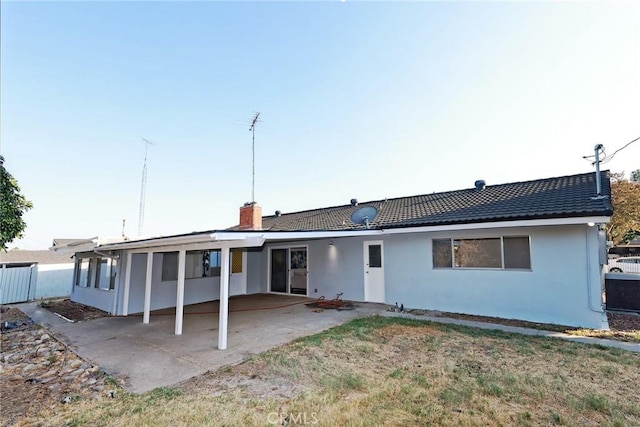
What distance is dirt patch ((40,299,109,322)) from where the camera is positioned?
953cm

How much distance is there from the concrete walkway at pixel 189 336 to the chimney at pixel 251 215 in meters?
2.83

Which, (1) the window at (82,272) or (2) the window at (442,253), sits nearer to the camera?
(2) the window at (442,253)

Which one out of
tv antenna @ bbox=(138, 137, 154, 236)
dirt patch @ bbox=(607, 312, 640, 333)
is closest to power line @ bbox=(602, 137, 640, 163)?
dirt patch @ bbox=(607, 312, 640, 333)

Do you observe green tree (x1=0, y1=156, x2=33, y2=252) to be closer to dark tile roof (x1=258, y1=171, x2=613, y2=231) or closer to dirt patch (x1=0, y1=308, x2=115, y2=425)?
dirt patch (x1=0, y1=308, x2=115, y2=425)

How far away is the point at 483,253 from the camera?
332 inches

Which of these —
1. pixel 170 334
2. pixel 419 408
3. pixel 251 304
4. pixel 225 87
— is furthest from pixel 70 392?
pixel 225 87

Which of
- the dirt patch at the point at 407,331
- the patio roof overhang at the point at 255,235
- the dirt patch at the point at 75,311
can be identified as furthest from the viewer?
the dirt patch at the point at 75,311

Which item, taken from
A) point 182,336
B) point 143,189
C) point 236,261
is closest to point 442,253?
point 182,336

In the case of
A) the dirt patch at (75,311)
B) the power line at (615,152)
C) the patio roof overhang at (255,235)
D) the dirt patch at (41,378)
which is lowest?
the dirt patch at (75,311)

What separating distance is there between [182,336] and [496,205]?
29.5ft

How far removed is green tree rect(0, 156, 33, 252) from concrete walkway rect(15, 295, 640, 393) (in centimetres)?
284

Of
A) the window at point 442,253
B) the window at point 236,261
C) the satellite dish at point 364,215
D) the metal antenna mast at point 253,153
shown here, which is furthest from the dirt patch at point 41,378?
the satellite dish at point 364,215

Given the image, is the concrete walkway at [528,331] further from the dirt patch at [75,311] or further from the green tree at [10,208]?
the green tree at [10,208]

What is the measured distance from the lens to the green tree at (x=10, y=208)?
9.94 metres
